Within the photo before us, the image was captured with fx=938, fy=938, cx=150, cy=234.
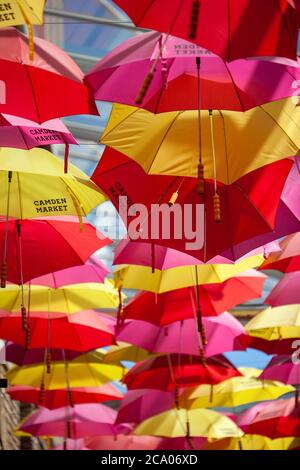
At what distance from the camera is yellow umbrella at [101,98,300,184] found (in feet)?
19.6

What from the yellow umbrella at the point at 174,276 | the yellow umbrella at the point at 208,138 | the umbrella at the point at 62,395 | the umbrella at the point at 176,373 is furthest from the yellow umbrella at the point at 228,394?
the yellow umbrella at the point at 208,138

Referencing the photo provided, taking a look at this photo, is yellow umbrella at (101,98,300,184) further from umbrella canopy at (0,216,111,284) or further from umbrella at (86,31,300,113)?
umbrella canopy at (0,216,111,284)

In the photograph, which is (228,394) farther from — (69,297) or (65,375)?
(69,297)

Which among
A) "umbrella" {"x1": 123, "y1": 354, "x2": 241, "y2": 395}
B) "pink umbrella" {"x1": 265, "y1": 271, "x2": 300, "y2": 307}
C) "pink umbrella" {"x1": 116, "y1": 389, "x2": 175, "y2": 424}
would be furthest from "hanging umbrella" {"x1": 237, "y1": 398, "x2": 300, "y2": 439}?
"pink umbrella" {"x1": 265, "y1": 271, "x2": 300, "y2": 307}

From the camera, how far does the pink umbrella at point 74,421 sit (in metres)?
11.6

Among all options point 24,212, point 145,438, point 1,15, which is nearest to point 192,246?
point 24,212

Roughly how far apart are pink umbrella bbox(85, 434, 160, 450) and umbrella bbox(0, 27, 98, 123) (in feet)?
27.1

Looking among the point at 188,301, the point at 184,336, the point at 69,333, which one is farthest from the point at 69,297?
the point at 184,336

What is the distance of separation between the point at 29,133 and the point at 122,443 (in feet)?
26.2

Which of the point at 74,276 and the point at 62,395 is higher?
the point at 74,276

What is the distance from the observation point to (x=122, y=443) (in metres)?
13.1

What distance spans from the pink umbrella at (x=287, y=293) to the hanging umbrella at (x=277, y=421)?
2836 millimetres

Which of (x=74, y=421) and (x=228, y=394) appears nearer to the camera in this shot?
(x=228, y=394)

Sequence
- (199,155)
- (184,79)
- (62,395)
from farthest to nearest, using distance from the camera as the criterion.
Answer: (62,395) < (199,155) < (184,79)
